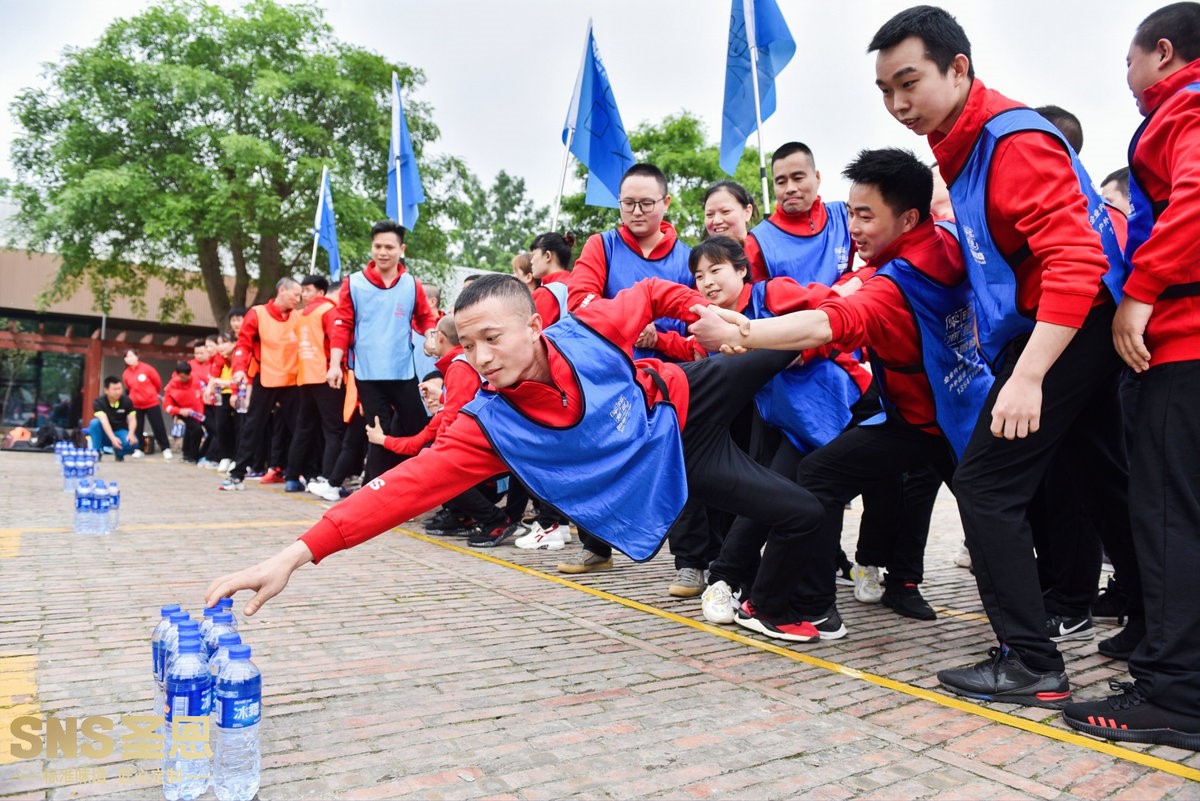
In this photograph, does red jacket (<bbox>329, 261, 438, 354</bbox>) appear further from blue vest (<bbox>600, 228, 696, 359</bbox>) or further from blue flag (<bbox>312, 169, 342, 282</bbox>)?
blue flag (<bbox>312, 169, 342, 282</bbox>)

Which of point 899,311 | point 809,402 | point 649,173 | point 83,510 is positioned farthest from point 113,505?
point 899,311

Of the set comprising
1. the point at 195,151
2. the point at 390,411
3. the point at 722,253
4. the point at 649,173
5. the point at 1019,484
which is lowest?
the point at 390,411

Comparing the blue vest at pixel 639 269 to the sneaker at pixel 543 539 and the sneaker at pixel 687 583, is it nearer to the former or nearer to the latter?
the sneaker at pixel 687 583

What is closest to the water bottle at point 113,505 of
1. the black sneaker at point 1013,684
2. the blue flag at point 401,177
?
the black sneaker at point 1013,684

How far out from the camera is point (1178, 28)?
127 inches

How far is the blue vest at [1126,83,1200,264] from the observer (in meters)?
3.25

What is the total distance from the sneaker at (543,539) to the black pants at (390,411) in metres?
2.13

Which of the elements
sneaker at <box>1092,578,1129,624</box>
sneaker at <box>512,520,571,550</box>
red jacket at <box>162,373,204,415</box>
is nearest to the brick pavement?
sneaker at <box>1092,578,1129,624</box>

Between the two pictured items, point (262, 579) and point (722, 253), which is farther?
point (722, 253)

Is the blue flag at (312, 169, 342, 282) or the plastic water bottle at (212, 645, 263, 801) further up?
the blue flag at (312, 169, 342, 282)

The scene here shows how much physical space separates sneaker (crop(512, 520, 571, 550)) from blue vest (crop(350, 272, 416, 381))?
2365 mm

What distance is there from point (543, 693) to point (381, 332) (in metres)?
5.64

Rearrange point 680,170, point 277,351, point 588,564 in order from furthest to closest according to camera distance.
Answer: point 680,170 → point 277,351 → point 588,564

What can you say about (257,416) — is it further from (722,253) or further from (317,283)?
(722,253)
